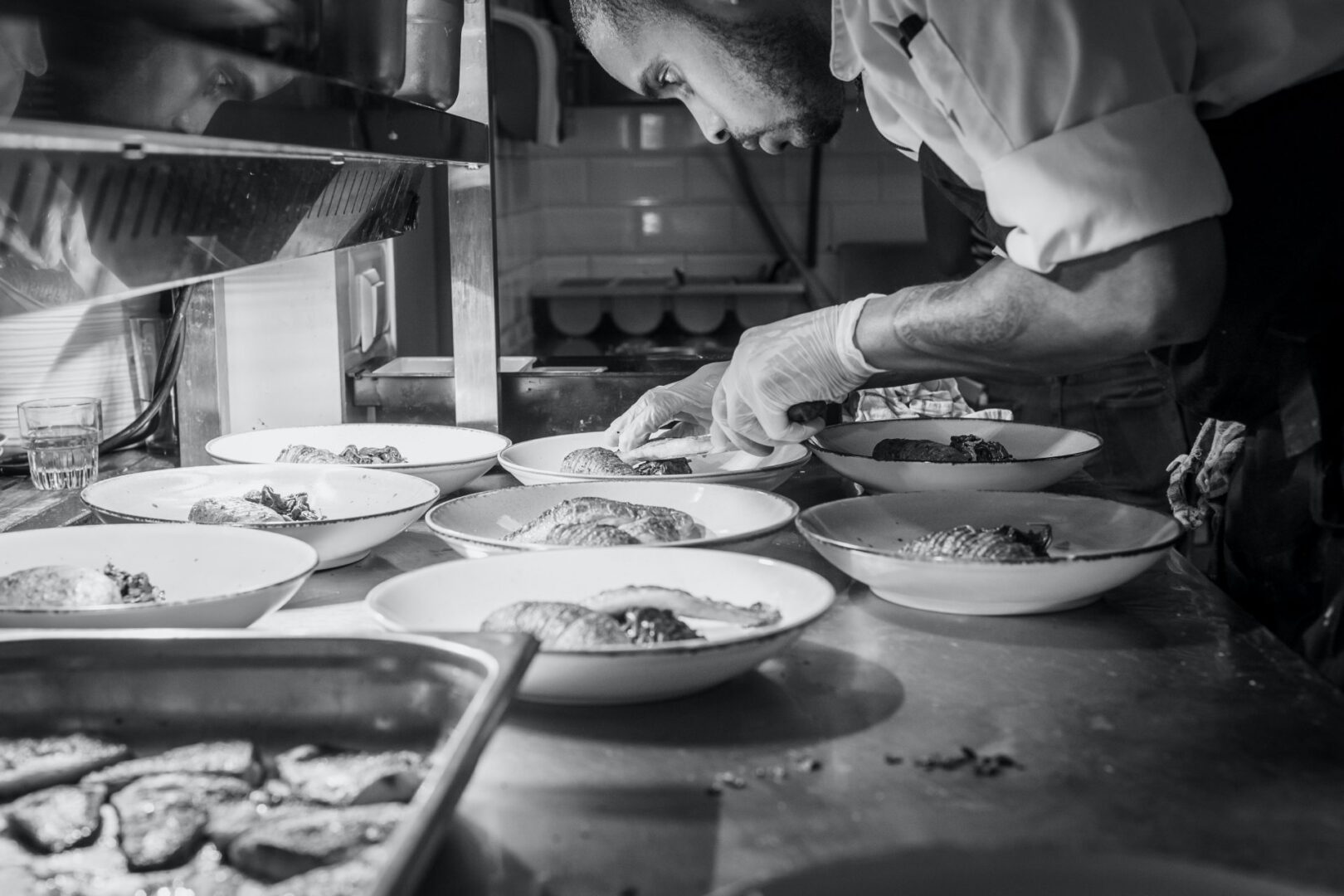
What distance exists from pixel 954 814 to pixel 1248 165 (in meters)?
1.08

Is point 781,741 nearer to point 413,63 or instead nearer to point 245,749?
point 245,749

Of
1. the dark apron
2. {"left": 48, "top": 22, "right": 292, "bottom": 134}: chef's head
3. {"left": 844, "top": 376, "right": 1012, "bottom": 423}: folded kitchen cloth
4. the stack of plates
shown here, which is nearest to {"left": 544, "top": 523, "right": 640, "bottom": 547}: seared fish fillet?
{"left": 48, "top": 22, "right": 292, "bottom": 134}: chef's head

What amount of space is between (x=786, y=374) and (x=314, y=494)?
28.9 inches

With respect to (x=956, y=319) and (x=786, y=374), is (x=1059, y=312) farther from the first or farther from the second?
(x=786, y=374)

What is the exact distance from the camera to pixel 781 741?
3.75ft

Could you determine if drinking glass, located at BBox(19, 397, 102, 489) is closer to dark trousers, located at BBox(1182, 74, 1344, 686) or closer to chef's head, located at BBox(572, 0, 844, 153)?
chef's head, located at BBox(572, 0, 844, 153)

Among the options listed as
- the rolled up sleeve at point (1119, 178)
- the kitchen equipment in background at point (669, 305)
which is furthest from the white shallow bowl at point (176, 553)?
the kitchen equipment in background at point (669, 305)

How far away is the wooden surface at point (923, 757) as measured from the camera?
0.94 m

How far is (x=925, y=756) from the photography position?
1.11 meters

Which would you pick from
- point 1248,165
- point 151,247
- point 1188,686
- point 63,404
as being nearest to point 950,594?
point 1188,686

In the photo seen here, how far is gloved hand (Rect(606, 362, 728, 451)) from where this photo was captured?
232 cm

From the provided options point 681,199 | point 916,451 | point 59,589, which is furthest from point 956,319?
point 681,199

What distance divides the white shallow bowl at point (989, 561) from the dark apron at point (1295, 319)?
29 cm

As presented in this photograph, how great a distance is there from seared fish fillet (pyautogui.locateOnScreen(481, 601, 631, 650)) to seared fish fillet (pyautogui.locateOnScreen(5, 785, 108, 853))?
367 millimetres
